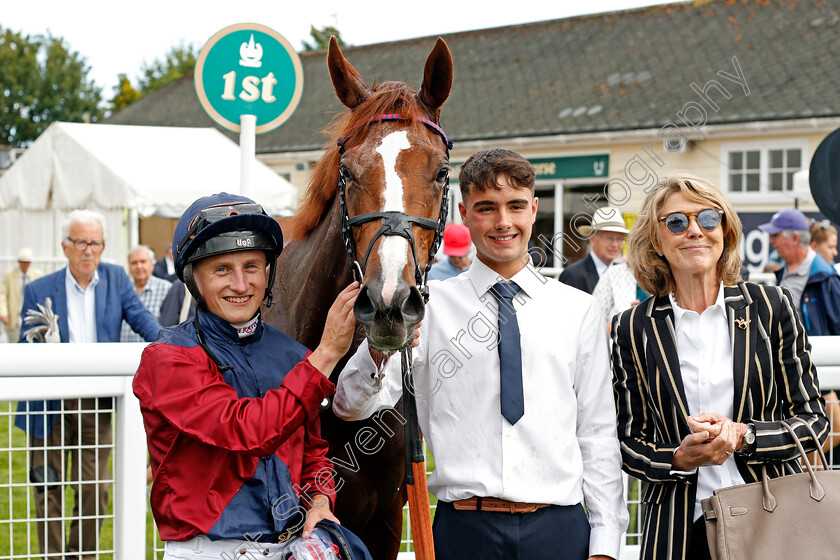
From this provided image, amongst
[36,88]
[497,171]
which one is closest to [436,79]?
[497,171]

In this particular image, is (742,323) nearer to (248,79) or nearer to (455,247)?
(248,79)

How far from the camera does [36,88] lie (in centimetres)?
4675

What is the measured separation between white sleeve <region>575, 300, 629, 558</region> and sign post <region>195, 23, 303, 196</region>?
2491mm

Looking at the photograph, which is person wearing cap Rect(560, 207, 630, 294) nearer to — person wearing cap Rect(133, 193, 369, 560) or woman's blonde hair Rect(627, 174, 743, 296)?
Result: woman's blonde hair Rect(627, 174, 743, 296)

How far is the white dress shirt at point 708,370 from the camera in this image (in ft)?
7.60

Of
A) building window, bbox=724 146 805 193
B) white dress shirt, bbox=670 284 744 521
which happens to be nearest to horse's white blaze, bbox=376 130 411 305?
white dress shirt, bbox=670 284 744 521

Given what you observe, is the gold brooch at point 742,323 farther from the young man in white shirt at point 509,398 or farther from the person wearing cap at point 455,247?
the person wearing cap at point 455,247

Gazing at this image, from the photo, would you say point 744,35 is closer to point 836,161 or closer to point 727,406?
point 836,161

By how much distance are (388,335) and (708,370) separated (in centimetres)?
98

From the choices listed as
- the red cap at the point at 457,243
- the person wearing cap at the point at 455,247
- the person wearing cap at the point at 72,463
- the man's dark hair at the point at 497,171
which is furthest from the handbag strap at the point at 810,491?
the red cap at the point at 457,243

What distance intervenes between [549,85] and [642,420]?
55.1 feet

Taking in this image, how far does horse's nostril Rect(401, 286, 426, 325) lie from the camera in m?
2.02

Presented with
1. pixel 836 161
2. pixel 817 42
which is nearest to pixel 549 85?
pixel 817 42

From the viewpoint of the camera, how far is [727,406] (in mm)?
2314
